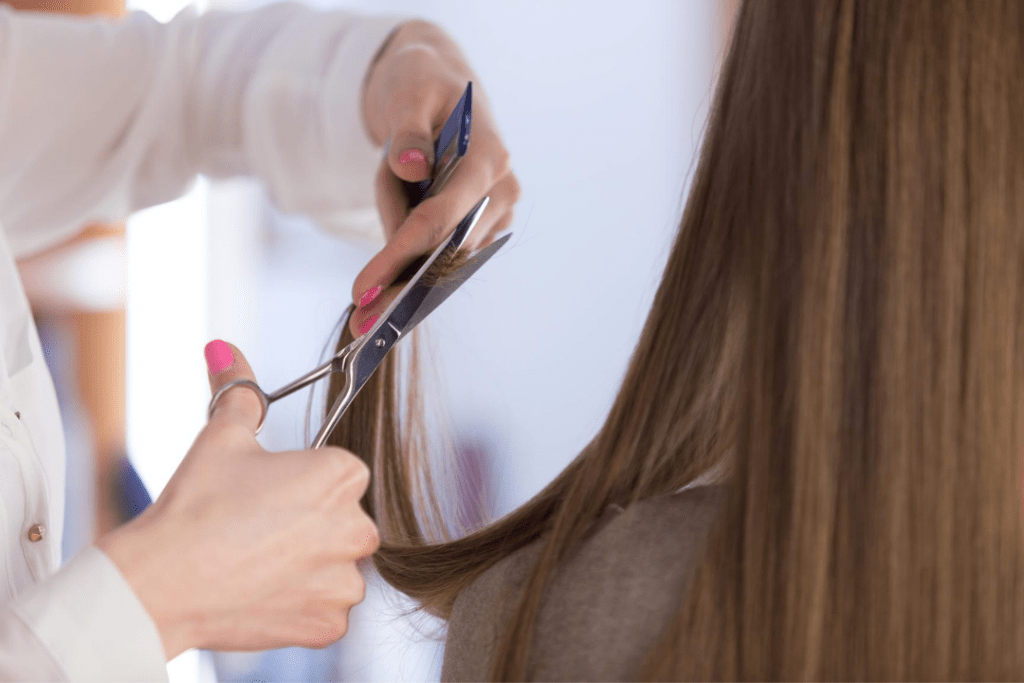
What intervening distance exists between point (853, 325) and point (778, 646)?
174 millimetres

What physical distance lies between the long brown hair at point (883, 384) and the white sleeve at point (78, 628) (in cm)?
20

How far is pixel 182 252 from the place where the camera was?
208cm

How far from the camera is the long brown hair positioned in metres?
0.44

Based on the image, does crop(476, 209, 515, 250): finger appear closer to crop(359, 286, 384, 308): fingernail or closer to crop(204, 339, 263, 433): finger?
crop(359, 286, 384, 308): fingernail

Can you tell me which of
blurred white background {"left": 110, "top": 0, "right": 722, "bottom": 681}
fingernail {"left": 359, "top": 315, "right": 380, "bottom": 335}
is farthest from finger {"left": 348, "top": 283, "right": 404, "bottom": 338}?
blurred white background {"left": 110, "top": 0, "right": 722, "bottom": 681}

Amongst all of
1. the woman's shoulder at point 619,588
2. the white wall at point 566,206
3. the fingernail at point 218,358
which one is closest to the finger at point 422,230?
the fingernail at point 218,358

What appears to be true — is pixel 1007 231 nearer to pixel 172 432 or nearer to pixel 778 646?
pixel 778 646

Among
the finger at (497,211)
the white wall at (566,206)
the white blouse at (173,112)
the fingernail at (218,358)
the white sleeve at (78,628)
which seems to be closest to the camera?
the white sleeve at (78,628)

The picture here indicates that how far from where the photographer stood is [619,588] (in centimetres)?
47

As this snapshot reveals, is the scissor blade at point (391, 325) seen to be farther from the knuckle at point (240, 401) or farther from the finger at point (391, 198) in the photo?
the finger at point (391, 198)

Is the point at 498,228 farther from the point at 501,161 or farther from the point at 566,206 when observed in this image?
the point at 566,206

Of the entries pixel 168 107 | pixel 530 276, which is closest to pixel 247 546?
pixel 168 107

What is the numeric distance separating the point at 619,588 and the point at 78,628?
0.29 meters

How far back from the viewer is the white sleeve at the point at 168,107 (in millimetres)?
987
